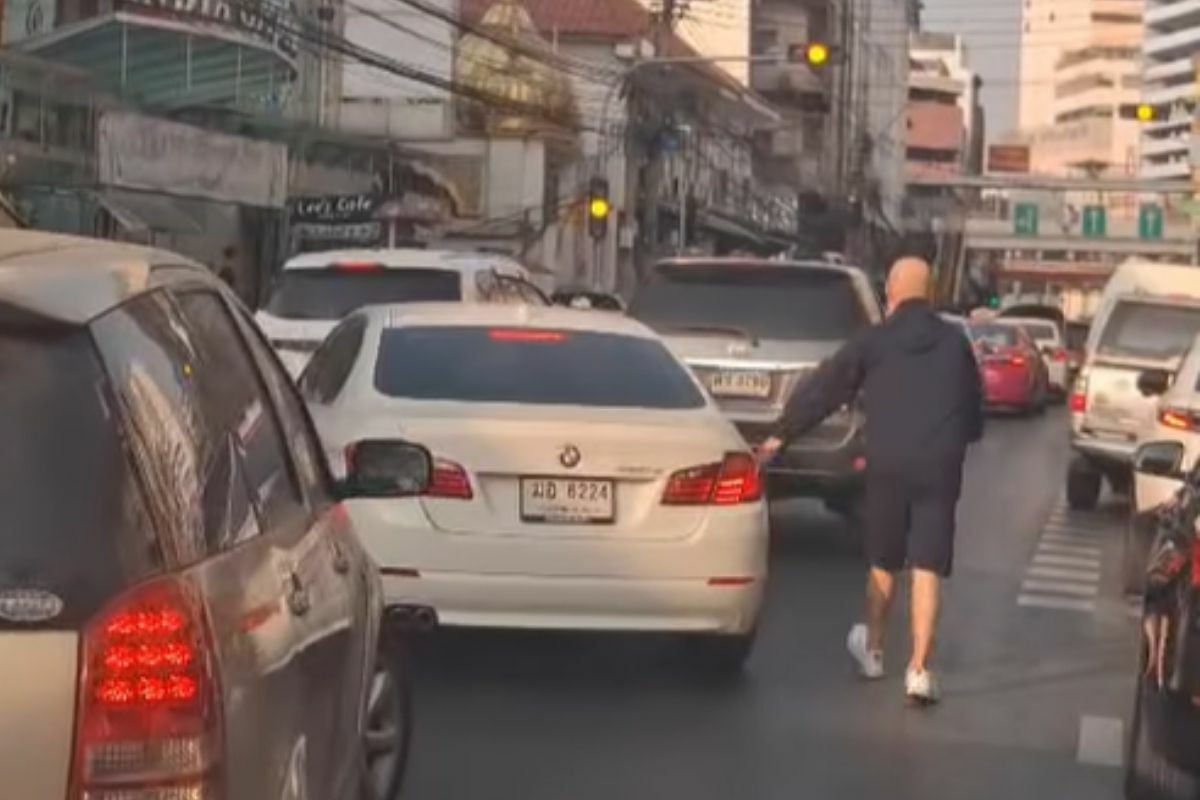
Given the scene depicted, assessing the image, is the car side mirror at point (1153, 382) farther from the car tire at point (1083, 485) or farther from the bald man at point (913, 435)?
the bald man at point (913, 435)

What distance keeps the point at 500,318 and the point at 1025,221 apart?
117 m

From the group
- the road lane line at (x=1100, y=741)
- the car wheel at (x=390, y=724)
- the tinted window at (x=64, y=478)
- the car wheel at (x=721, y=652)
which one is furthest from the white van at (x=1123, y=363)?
the tinted window at (x=64, y=478)

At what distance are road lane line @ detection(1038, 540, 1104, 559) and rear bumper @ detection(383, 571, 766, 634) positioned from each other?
7236 millimetres

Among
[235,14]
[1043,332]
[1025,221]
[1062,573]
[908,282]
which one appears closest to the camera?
[908,282]

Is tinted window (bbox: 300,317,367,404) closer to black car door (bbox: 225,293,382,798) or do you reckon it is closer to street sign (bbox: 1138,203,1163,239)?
black car door (bbox: 225,293,382,798)

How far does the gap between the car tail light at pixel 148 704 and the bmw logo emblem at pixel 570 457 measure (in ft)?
19.1

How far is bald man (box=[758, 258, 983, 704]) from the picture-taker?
32.5 feet

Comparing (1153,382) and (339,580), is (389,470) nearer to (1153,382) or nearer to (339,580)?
(339,580)

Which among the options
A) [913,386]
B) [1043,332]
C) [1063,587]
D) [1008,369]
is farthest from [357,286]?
[1043,332]

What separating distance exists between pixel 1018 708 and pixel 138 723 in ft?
22.8

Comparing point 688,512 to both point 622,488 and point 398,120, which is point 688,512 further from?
point 398,120

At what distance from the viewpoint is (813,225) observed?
93.5 metres

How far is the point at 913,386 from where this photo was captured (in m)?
10.0

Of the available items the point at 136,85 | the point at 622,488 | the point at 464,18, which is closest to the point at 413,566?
the point at 622,488
